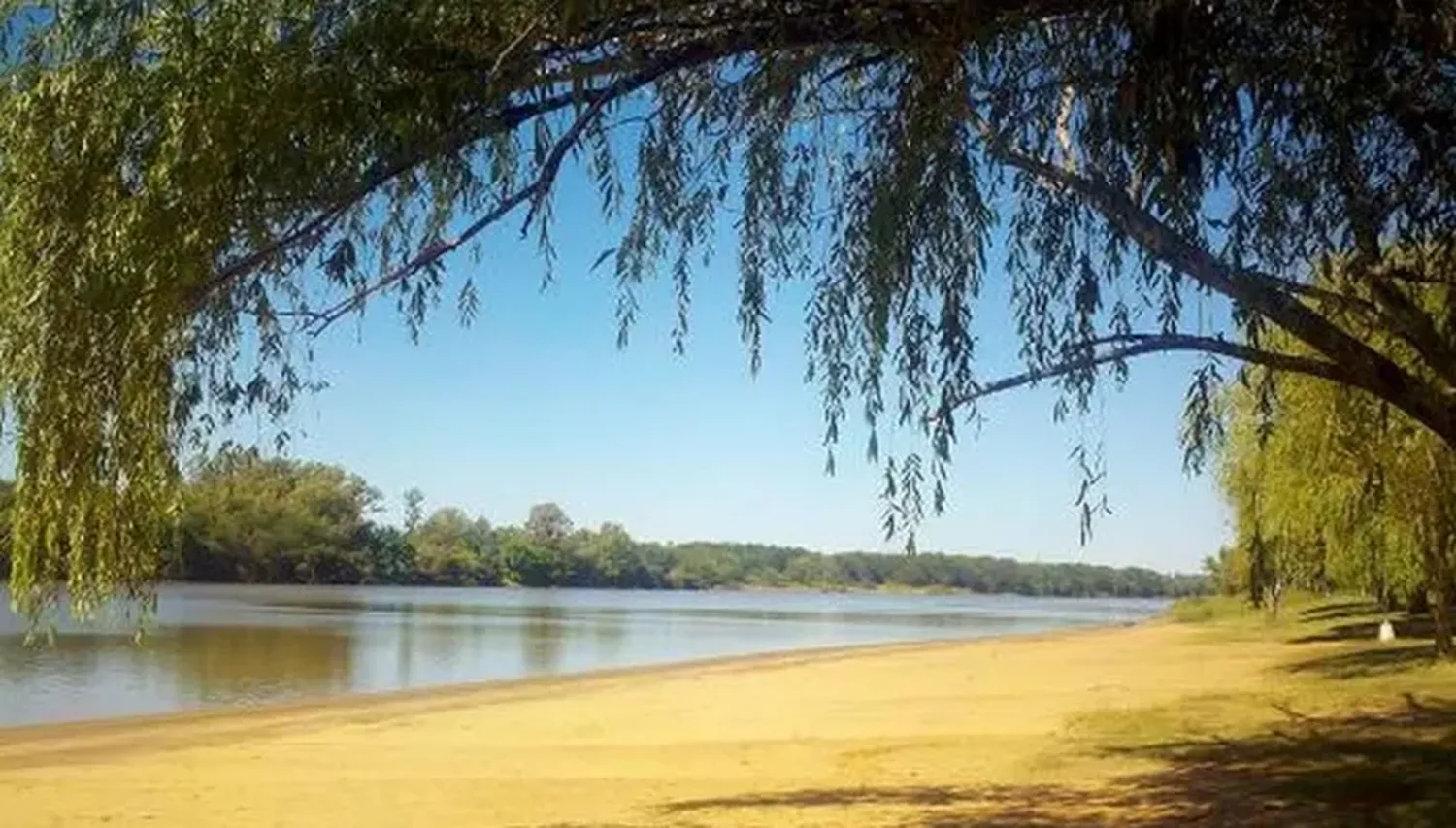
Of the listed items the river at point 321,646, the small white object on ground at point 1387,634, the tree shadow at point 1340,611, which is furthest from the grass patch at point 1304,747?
the tree shadow at point 1340,611

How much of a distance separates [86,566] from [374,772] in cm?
1027

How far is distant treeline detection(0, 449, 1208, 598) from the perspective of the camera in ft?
19.3

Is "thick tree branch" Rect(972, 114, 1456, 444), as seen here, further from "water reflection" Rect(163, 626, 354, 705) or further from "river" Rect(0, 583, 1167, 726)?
"water reflection" Rect(163, 626, 354, 705)

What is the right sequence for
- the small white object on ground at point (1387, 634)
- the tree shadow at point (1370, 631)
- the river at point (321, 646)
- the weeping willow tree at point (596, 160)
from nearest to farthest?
the weeping willow tree at point (596, 160), the river at point (321, 646), the small white object on ground at point (1387, 634), the tree shadow at point (1370, 631)

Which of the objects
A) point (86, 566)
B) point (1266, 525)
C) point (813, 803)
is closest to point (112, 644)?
point (1266, 525)

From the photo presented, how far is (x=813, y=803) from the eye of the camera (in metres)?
10.6

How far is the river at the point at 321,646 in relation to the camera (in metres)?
25.1

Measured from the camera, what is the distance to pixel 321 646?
37812mm

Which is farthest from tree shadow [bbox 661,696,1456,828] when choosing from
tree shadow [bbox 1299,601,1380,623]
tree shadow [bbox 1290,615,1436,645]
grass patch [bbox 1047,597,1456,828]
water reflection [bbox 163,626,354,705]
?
tree shadow [bbox 1299,601,1380,623]

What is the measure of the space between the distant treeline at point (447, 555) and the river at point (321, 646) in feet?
2.29

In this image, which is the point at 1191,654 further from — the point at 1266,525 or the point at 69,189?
the point at 69,189

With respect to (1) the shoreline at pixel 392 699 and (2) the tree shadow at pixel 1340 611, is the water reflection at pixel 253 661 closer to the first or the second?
(1) the shoreline at pixel 392 699

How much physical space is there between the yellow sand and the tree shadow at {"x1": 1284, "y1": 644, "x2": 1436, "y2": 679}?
3.22 ft

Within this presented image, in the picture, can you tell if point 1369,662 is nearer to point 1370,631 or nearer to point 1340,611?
point 1370,631
